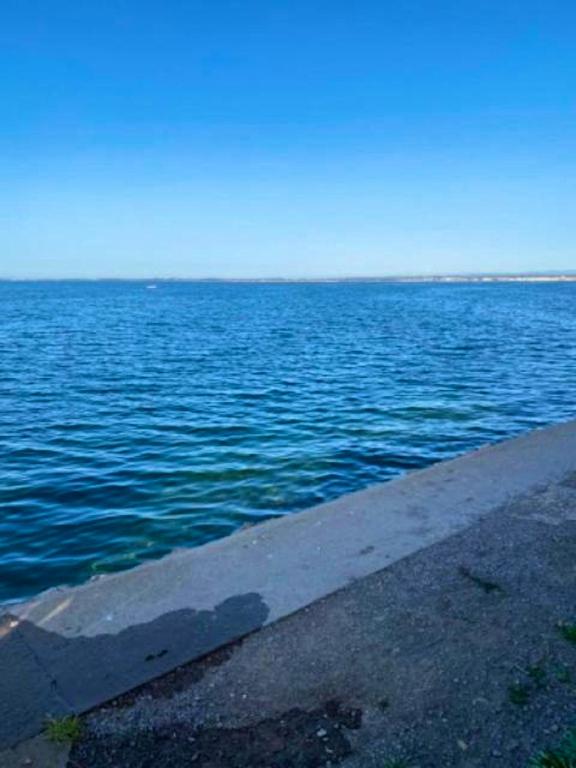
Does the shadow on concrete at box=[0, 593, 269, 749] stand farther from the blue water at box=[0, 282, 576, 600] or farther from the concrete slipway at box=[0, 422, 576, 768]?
the blue water at box=[0, 282, 576, 600]

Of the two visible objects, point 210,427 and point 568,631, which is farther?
point 210,427

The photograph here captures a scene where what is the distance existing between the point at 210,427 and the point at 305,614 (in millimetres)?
10373

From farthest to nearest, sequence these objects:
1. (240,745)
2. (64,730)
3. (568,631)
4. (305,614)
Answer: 1. (305,614)
2. (568,631)
3. (64,730)
4. (240,745)

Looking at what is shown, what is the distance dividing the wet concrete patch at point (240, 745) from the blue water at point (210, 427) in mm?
4292

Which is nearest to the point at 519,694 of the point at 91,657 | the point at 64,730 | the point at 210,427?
the point at 64,730

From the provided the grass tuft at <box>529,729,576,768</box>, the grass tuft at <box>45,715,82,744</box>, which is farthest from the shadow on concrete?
the grass tuft at <box>529,729,576,768</box>

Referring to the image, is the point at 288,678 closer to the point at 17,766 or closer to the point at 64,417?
the point at 17,766

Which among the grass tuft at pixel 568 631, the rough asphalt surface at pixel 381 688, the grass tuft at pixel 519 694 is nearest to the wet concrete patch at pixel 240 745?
the rough asphalt surface at pixel 381 688

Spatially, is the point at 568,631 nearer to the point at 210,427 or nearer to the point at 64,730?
the point at 64,730

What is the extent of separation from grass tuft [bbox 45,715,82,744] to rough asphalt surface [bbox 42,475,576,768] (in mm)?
88

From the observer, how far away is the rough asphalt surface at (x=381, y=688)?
405 centimetres

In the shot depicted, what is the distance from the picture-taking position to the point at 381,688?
463cm

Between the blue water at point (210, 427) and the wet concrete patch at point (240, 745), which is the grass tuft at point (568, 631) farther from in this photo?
the blue water at point (210, 427)

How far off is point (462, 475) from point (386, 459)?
3211mm
